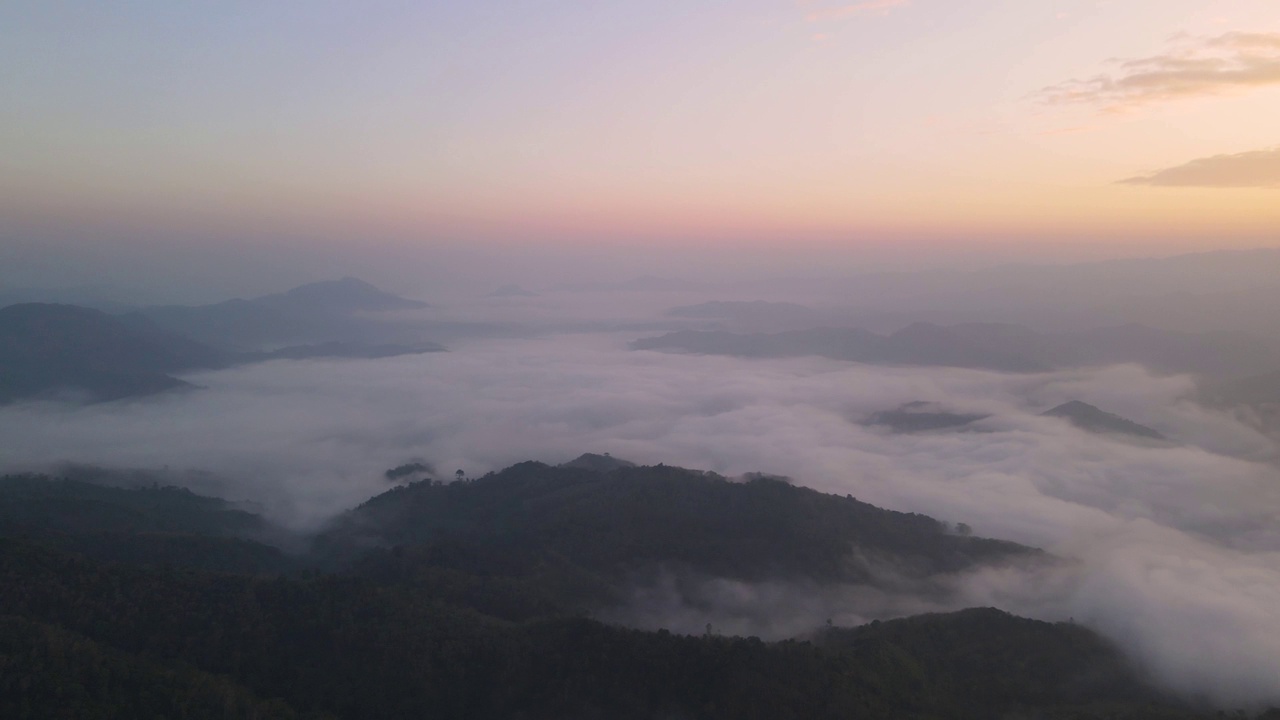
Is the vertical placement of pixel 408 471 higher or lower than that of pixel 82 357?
lower

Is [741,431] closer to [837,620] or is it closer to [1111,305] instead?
[837,620]

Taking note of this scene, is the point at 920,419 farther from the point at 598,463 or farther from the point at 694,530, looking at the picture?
the point at 694,530

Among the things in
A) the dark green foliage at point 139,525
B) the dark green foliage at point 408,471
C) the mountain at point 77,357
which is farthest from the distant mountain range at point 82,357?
the dark green foliage at point 139,525

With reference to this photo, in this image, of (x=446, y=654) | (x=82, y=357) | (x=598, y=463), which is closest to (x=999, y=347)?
(x=598, y=463)

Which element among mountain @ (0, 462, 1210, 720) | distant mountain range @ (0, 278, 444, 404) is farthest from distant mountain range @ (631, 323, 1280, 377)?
mountain @ (0, 462, 1210, 720)

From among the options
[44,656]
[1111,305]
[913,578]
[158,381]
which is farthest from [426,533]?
[1111,305]

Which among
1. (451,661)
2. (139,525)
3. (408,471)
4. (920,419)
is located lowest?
(920,419)

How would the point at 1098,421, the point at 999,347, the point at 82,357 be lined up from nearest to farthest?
the point at 1098,421
the point at 82,357
the point at 999,347

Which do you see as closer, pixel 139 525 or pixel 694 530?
pixel 694 530
